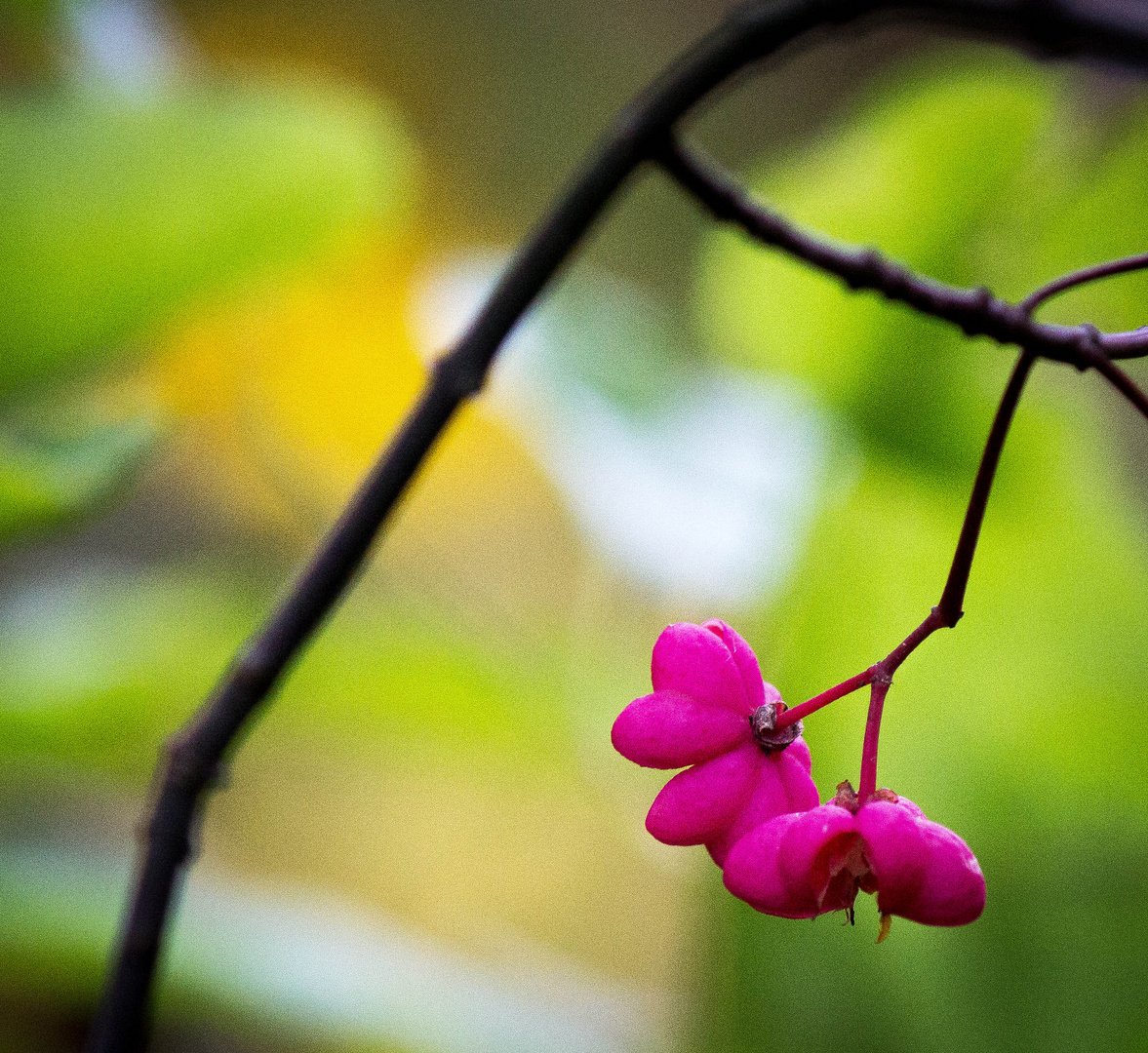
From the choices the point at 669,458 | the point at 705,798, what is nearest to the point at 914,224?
the point at 669,458

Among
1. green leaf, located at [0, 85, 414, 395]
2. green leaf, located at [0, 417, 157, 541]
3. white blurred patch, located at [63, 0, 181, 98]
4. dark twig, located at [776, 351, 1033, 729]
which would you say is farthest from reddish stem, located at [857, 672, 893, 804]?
white blurred patch, located at [63, 0, 181, 98]

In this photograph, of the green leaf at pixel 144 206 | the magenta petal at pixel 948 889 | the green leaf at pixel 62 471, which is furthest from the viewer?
the green leaf at pixel 144 206

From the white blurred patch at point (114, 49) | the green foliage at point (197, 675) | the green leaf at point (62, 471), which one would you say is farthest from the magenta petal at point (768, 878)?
the white blurred patch at point (114, 49)

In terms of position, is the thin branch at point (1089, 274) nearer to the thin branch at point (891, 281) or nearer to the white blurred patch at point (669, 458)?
the thin branch at point (891, 281)

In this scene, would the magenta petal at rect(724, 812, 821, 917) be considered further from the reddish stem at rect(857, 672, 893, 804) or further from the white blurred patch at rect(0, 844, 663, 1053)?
the white blurred patch at rect(0, 844, 663, 1053)

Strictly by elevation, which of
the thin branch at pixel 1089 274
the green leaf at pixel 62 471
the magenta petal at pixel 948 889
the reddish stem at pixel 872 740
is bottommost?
the magenta petal at pixel 948 889

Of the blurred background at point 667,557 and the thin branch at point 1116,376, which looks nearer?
the thin branch at point 1116,376

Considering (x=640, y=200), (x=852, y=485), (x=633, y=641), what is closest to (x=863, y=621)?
(x=852, y=485)
